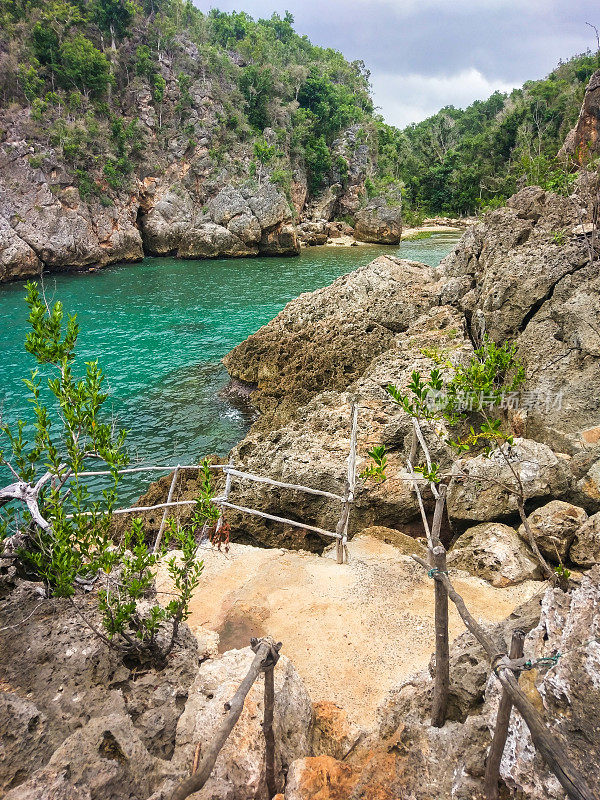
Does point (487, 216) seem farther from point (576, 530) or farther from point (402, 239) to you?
point (402, 239)

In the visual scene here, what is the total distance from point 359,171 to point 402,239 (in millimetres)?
11605

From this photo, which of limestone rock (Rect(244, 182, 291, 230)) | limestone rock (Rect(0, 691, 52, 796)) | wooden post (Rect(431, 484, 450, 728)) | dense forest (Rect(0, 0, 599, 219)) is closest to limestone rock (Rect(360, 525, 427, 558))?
wooden post (Rect(431, 484, 450, 728))

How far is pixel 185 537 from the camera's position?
147 inches

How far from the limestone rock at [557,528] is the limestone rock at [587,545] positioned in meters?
0.08

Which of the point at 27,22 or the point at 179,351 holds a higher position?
the point at 27,22

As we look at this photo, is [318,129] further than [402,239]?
Yes

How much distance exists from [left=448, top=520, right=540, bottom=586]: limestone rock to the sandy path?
121 mm

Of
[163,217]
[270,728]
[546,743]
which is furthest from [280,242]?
[546,743]

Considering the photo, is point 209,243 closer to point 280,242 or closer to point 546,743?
point 280,242

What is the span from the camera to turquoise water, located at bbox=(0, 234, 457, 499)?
1145 centimetres

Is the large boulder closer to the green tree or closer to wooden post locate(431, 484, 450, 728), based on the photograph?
the green tree

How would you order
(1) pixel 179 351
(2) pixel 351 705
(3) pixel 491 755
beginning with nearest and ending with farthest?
1. (3) pixel 491 755
2. (2) pixel 351 705
3. (1) pixel 179 351

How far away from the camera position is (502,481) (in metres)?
5.78

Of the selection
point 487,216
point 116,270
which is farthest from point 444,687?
point 116,270
